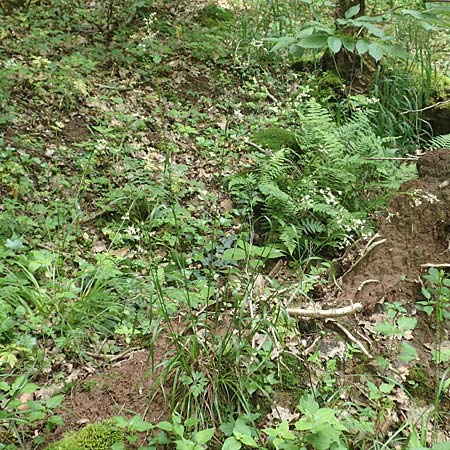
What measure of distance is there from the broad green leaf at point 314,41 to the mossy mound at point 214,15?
5.95 meters

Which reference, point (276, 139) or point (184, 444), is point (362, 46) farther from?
point (276, 139)

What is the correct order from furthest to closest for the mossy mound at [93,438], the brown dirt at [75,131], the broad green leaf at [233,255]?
the brown dirt at [75,131]
the broad green leaf at [233,255]
the mossy mound at [93,438]

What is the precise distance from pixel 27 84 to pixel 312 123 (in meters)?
2.91

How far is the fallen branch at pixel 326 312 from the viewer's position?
3.24 meters

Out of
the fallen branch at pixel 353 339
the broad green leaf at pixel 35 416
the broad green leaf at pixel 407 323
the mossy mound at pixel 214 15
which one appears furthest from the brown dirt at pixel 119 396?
the mossy mound at pixel 214 15

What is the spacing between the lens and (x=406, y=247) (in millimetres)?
3791

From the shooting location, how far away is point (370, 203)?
4.49m

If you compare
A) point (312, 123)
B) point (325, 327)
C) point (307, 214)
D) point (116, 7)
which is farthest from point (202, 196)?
point (116, 7)

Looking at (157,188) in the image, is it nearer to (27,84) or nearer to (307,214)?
(307,214)

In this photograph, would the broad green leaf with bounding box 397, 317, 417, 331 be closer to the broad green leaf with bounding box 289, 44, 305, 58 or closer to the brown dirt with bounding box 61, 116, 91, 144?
the broad green leaf with bounding box 289, 44, 305, 58

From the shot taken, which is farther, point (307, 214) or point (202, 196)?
point (202, 196)

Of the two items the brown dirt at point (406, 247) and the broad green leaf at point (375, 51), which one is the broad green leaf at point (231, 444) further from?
the broad green leaf at point (375, 51)

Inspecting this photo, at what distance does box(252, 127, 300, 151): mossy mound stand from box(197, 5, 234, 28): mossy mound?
2.84 m

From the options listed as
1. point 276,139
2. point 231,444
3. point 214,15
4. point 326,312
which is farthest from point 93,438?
point 214,15
